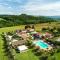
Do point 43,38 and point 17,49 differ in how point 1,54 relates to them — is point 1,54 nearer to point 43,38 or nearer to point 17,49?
point 17,49

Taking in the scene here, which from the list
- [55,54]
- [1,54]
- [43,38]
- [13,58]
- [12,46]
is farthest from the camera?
[43,38]

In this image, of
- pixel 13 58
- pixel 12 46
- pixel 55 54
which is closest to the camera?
pixel 13 58

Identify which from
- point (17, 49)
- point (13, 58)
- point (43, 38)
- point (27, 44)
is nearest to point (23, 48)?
point (17, 49)

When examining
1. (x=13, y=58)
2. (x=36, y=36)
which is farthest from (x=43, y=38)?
(x=13, y=58)

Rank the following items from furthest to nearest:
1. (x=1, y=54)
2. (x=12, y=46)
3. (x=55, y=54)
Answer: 1. (x=12, y=46)
2. (x=1, y=54)
3. (x=55, y=54)

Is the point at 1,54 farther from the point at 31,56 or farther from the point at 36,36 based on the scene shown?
the point at 36,36

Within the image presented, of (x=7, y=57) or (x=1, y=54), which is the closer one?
(x=7, y=57)

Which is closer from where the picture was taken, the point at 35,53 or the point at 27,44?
the point at 35,53

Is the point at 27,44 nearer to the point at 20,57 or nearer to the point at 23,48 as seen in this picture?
the point at 23,48
